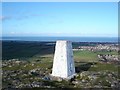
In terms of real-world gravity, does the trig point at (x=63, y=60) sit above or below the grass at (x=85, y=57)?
above

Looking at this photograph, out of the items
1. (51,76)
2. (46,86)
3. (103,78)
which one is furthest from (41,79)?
(103,78)

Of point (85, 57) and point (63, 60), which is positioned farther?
point (85, 57)

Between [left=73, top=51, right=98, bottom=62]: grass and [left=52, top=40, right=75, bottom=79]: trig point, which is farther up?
[left=52, top=40, right=75, bottom=79]: trig point

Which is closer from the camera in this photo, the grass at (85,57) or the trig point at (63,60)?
the trig point at (63,60)

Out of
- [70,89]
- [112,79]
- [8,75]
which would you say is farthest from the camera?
[8,75]

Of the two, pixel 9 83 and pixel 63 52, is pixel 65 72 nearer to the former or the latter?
pixel 63 52

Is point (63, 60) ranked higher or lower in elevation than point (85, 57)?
higher

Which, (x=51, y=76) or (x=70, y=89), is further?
(x=51, y=76)

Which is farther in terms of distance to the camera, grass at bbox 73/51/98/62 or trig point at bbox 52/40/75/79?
grass at bbox 73/51/98/62
